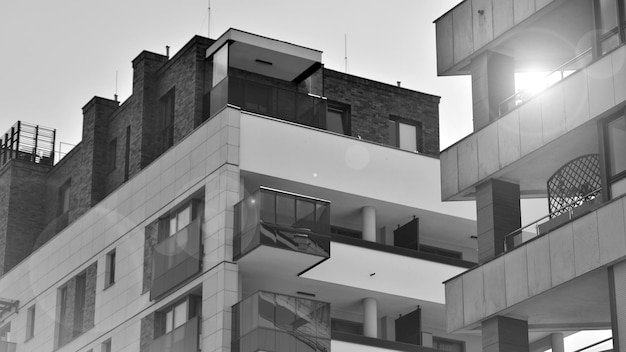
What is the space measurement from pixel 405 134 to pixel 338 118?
125 inches

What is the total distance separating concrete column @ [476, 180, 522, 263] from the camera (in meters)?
38.2

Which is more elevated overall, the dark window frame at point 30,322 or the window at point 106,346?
the dark window frame at point 30,322

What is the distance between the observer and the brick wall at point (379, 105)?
60.0 meters

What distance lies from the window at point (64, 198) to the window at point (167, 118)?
9.09 meters

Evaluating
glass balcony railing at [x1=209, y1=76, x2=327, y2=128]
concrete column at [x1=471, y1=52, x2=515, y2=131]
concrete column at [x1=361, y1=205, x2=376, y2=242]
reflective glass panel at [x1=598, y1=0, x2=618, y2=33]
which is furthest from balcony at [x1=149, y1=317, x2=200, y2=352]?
reflective glass panel at [x1=598, y1=0, x2=618, y2=33]

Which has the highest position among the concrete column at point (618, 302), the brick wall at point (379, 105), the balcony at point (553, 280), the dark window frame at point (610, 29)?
the brick wall at point (379, 105)

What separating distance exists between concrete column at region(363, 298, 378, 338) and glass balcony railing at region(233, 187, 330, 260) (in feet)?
12.9

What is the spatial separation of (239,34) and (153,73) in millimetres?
5799

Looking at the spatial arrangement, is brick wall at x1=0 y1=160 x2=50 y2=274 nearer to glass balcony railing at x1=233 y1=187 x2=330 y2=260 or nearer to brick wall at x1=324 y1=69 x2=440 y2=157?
brick wall at x1=324 y1=69 x2=440 y2=157

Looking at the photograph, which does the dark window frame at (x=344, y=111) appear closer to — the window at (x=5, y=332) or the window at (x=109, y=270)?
the window at (x=109, y=270)

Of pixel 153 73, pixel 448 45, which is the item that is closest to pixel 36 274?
pixel 153 73

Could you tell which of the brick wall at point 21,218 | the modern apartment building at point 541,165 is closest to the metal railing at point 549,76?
the modern apartment building at point 541,165

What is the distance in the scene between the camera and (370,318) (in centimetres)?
5431

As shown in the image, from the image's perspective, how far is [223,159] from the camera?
2060 inches
